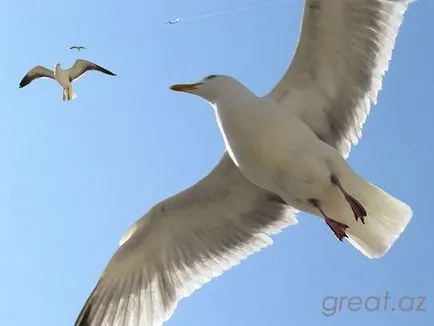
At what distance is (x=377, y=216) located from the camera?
3.87 meters

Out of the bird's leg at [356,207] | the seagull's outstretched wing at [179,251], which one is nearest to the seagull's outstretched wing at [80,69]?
the seagull's outstretched wing at [179,251]

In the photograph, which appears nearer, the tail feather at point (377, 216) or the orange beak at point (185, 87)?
the tail feather at point (377, 216)

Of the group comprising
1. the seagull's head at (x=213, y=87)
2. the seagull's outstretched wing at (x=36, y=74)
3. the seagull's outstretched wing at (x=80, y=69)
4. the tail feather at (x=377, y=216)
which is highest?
the seagull's outstretched wing at (x=36, y=74)

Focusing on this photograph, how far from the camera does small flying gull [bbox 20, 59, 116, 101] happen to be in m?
8.16

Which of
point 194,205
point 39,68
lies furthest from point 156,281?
point 39,68

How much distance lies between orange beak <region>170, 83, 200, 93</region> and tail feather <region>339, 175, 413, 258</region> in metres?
0.82

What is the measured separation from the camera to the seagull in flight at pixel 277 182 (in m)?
3.81

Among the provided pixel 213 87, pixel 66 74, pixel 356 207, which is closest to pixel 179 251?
pixel 213 87

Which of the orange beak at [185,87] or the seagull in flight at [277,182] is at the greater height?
the orange beak at [185,87]

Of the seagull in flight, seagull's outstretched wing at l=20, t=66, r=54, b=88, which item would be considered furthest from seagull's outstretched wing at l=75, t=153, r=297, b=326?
seagull's outstretched wing at l=20, t=66, r=54, b=88

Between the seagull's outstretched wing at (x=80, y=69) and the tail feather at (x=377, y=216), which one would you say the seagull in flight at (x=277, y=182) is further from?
the seagull's outstretched wing at (x=80, y=69)

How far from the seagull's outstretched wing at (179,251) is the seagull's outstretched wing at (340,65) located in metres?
0.50

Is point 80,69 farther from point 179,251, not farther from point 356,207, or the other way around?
point 356,207

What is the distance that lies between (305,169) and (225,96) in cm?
49
